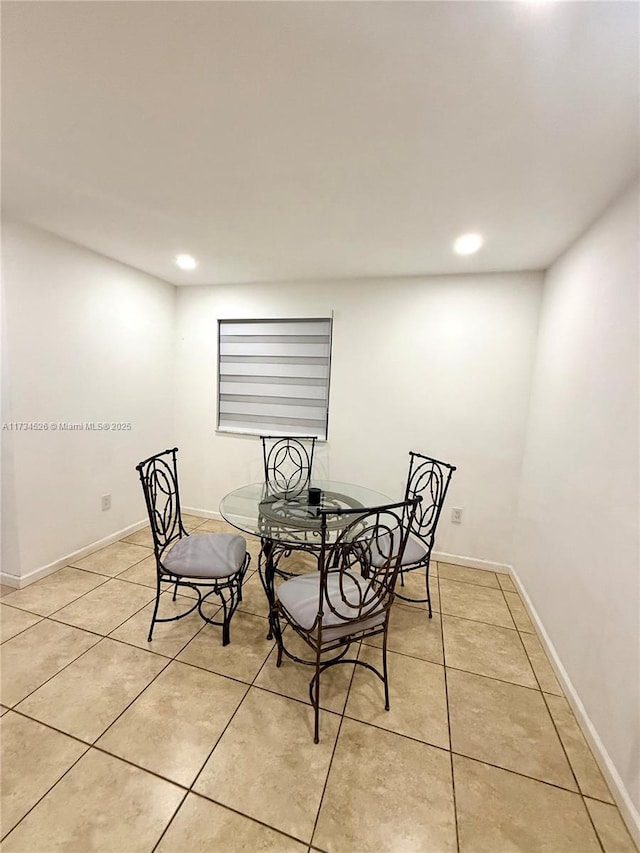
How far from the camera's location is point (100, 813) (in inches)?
44.9

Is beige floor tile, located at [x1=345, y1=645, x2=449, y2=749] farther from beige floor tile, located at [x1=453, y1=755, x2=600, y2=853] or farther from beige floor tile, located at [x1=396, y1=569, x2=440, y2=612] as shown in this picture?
beige floor tile, located at [x1=396, y1=569, x2=440, y2=612]

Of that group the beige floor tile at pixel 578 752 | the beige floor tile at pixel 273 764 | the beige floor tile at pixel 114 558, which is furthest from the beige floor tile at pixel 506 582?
the beige floor tile at pixel 114 558

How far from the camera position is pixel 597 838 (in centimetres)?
115

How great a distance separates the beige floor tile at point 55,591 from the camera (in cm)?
214

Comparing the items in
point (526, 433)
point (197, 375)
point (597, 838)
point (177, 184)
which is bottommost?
point (597, 838)

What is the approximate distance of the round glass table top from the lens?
187cm

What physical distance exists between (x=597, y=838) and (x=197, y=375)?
3713 millimetres

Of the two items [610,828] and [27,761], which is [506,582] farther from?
[27,761]

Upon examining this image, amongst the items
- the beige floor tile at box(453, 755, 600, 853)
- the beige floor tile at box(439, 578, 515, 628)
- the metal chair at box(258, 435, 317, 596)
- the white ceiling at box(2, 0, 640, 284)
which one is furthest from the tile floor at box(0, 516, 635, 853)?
the white ceiling at box(2, 0, 640, 284)

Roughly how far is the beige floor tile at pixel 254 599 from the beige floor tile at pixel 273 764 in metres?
0.63

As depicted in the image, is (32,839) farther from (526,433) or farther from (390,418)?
(526,433)

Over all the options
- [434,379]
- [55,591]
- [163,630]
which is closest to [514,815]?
[163,630]

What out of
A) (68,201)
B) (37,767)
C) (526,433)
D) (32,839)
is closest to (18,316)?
(68,201)

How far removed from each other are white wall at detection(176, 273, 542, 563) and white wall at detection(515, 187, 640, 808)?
36 centimetres
